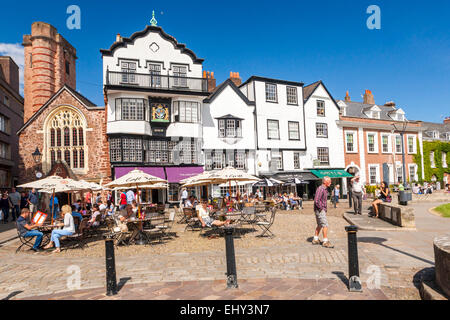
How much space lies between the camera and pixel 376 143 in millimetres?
34656

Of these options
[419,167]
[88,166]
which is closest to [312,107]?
[419,167]

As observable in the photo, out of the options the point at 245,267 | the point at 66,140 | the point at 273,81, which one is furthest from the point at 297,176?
the point at 245,267

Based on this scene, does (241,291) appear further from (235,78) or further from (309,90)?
(309,90)

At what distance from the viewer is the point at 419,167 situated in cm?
3691

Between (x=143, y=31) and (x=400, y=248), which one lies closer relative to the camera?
(x=400, y=248)

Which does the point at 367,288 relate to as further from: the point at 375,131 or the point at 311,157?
the point at 375,131

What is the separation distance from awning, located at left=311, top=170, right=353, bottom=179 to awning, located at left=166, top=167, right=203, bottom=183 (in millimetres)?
11998

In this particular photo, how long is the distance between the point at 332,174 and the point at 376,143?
27.6ft

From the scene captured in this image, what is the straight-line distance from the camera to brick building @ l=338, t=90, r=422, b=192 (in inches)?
1303

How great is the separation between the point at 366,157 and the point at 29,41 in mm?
→ 37610

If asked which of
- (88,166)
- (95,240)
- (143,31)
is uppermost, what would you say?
A: (143,31)

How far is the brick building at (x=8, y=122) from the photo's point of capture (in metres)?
29.2

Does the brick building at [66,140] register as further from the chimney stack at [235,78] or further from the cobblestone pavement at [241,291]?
the cobblestone pavement at [241,291]

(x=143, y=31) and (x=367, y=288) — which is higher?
(x=143, y=31)
